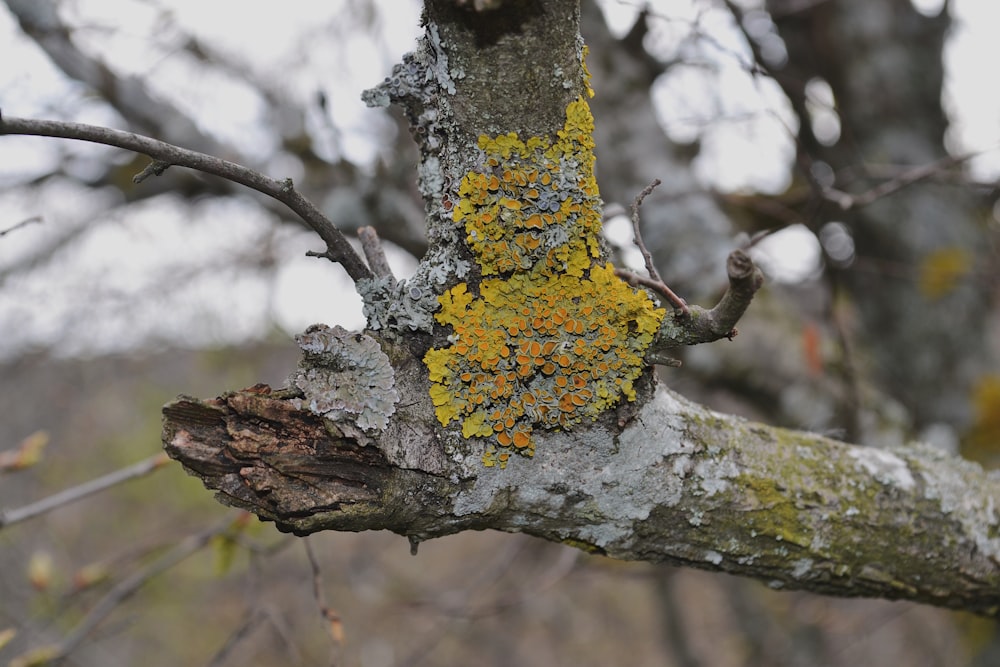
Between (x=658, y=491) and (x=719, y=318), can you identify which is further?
(x=658, y=491)

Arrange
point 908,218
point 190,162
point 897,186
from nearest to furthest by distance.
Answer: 1. point 190,162
2. point 897,186
3. point 908,218

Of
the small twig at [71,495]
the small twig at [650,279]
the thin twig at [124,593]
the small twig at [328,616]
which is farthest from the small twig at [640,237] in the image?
the thin twig at [124,593]

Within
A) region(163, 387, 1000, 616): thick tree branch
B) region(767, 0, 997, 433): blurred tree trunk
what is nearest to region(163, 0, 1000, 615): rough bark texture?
region(163, 387, 1000, 616): thick tree branch

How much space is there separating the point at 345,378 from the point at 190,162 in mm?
278

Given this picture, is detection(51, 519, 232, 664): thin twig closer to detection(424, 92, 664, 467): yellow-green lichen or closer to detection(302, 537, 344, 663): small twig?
detection(302, 537, 344, 663): small twig

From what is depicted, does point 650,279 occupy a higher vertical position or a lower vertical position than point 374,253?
lower

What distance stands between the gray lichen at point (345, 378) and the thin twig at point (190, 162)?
11 cm

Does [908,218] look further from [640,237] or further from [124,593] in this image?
[124,593]

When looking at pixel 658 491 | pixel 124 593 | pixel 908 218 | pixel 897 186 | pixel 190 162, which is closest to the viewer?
pixel 190 162

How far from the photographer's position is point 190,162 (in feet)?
2.27

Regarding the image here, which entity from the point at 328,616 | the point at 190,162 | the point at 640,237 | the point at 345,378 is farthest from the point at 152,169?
the point at 328,616

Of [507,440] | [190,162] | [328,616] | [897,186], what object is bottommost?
[328,616]

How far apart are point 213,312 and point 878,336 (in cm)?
286

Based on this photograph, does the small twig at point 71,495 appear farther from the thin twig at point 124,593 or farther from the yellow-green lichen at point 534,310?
the yellow-green lichen at point 534,310
